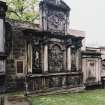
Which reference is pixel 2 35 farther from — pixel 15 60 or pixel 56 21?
pixel 56 21

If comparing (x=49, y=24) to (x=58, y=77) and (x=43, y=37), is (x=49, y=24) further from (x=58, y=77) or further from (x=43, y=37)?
(x=58, y=77)

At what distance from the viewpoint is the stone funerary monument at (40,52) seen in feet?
39.3

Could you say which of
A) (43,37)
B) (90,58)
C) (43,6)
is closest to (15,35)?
(43,37)

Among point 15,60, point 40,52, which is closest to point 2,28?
point 15,60

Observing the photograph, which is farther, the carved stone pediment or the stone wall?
the carved stone pediment

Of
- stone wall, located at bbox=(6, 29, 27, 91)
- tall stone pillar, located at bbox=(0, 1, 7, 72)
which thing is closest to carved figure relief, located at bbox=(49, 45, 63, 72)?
stone wall, located at bbox=(6, 29, 27, 91)

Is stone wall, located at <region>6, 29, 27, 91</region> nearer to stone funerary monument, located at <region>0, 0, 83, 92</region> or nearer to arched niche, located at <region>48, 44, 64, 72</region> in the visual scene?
stone funerary monument, located at <region>0, 0, 83, 92</region>

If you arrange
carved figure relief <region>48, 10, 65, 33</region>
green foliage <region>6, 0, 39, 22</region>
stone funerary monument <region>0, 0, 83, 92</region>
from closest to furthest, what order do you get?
1. stone funerary monument <region>0, 0, 83, 92</region>
2. carved figure relief <region>48, 10, 65, 33</region>
3. green foliage <region>6, 0, 39, 22</region>

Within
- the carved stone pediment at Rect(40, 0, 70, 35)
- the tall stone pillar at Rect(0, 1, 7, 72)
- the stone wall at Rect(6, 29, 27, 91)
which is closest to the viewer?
the tall stone pillar at Rect(0, 1, 7, 72)

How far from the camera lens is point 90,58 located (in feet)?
52.2

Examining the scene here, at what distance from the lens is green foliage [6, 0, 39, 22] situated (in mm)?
21672

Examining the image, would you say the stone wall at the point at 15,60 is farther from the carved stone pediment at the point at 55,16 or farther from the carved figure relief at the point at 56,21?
the carved figure relief at the point at 56,21

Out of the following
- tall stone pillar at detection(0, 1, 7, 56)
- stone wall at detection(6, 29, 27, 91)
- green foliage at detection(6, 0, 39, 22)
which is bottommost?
stone wall at detection(6, 29, 27, 91)

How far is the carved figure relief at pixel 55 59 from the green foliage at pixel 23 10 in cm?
901
